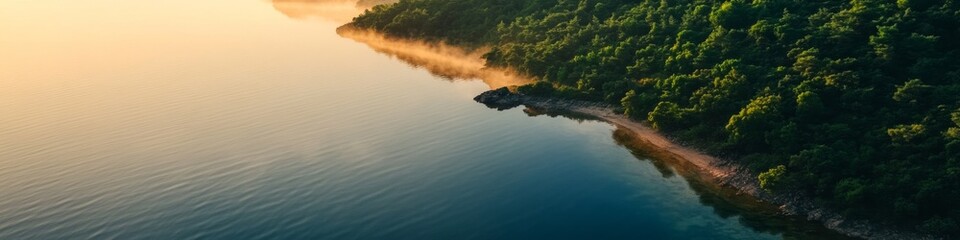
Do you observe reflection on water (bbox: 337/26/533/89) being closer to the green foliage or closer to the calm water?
the calm water

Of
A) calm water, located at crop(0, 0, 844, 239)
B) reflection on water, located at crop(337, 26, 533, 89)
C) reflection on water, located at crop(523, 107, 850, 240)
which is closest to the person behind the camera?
reflection on water, located at crop(523, 107, 850, 240)

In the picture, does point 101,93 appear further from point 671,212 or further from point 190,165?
point 671,212

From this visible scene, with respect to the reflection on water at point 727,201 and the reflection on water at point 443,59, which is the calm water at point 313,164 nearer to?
the reflection on water at point 727,201

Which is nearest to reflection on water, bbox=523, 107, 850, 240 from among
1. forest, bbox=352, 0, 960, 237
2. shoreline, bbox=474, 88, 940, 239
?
shoreline, bbox=474, 88, 940, 239

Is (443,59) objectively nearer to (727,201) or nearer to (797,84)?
(797,84)

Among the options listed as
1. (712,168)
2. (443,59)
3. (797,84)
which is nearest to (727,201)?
(712,168)

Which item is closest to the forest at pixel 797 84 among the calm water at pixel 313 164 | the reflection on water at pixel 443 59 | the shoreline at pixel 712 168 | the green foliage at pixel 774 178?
the green foliage at pixel 774 178
